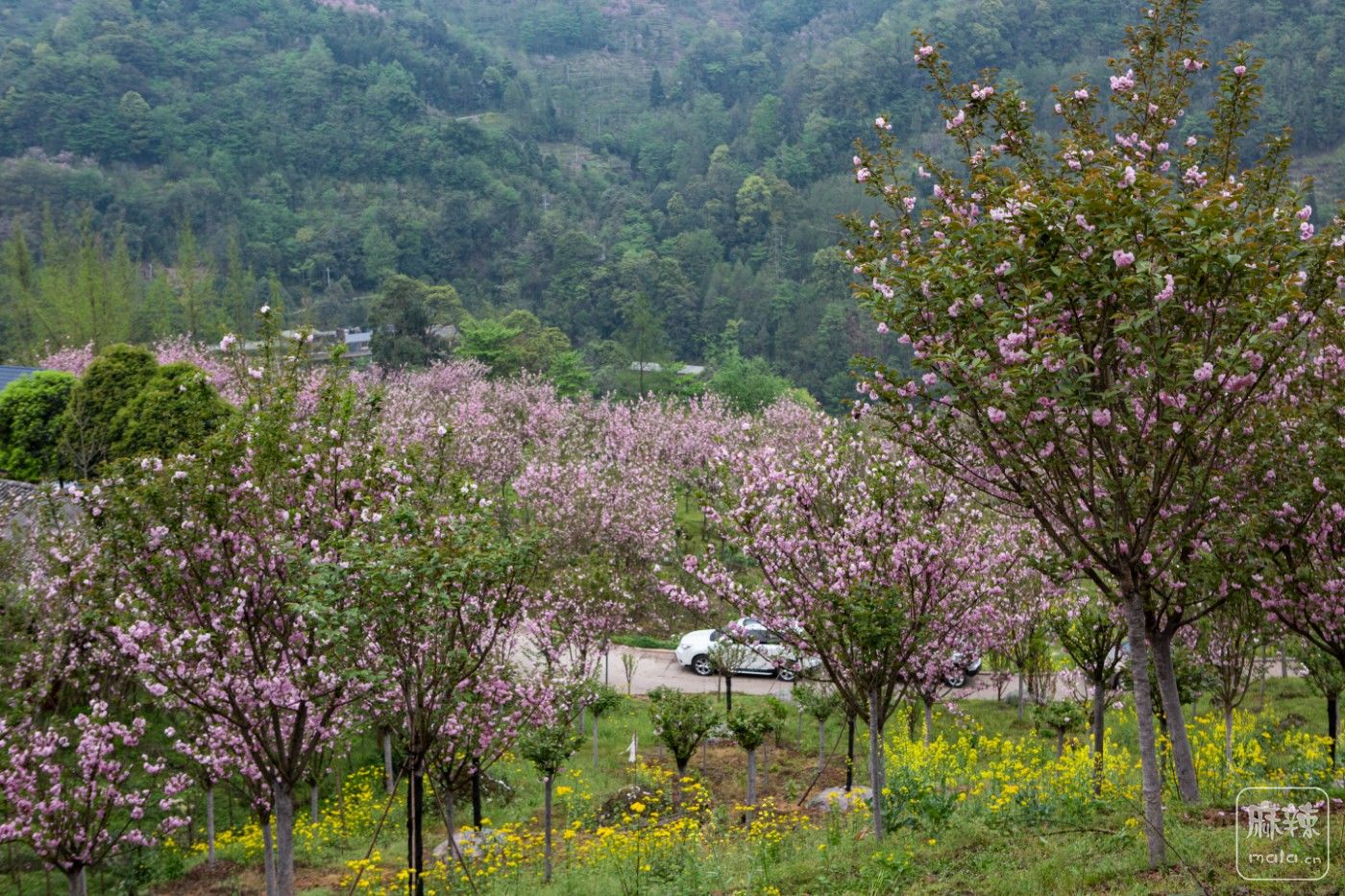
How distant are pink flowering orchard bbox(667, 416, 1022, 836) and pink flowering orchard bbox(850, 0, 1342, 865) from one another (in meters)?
2.01

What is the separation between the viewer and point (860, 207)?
8350 centimetres

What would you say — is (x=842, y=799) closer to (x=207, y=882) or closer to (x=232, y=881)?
(x=232, y=881)

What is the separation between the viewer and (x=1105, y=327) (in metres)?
6.08

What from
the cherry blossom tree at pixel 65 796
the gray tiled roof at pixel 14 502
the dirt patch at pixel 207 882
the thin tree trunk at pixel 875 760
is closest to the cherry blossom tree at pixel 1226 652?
the thin tree trunk at pixel 875 760

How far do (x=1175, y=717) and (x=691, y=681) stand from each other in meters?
16.5

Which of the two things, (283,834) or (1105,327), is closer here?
(1105,327)

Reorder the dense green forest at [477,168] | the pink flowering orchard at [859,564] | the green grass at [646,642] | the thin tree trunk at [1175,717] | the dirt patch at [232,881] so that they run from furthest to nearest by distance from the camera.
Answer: the dense green forest at [477,168] < the green grass at [646,642] < the dirt patch at [232,881] < the pink flowering orchard at [859,564] < the thin tree trunk at [1175,717]

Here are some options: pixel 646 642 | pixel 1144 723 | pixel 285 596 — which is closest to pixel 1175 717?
pixel 1144 723

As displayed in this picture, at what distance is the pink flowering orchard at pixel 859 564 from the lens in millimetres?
8953

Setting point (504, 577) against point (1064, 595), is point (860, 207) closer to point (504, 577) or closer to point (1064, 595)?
point (1064, 595)

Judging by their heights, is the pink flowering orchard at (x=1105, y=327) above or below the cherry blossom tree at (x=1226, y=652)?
above

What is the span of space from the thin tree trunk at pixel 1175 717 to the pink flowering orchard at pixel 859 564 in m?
1.78

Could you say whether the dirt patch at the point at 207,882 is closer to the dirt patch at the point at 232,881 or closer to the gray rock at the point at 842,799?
the dirt patch at the point at 232,881

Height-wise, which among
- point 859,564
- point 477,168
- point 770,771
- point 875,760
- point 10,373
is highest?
point 477,168
